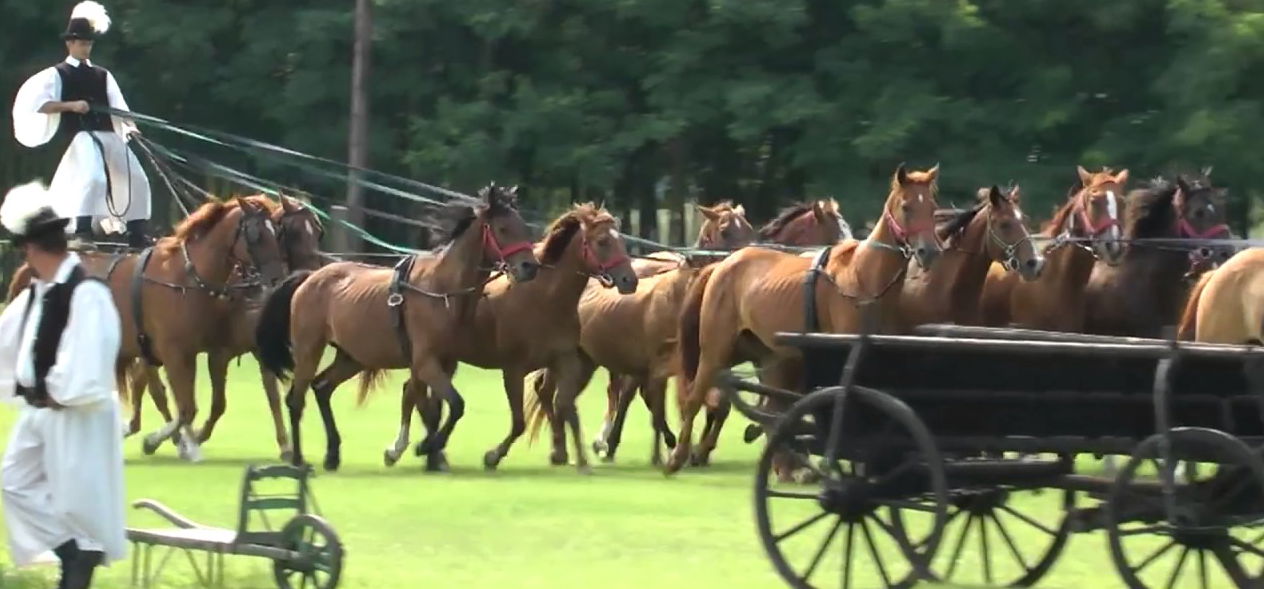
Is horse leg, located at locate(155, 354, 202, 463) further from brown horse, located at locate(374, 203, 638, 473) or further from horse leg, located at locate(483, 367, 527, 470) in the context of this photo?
horse leg, located at locate(483, 367, 527, 470)

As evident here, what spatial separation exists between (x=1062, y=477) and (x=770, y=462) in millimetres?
1230

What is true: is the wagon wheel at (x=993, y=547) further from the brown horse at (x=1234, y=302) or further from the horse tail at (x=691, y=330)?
the horse tail at (x=691, y=330)

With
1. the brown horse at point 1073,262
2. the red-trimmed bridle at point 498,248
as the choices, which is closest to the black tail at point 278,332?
the red-trimmed bridle at point 498,248

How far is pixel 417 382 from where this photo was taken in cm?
1762

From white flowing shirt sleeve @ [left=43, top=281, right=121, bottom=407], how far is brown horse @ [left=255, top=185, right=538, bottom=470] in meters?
7.39

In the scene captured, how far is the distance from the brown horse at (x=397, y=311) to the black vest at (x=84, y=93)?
193 centimetres

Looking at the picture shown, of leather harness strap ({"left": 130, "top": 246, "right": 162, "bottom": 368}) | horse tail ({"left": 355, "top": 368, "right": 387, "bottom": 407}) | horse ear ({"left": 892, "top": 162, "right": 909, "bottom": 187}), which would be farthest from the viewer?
horse tail ({"left": 355, "top": 368, "right": 387, "bottom": 407})

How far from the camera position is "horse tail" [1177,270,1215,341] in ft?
48.2


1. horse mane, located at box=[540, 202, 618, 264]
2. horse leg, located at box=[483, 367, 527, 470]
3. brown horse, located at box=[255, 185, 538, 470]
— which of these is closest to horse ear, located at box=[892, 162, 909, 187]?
horse mane, located at box=[540, 202, 618, 264]

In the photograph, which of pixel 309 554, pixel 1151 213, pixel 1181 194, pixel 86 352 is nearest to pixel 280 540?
pixel 309 554

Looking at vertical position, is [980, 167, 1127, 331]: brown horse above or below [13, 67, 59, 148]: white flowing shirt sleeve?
below

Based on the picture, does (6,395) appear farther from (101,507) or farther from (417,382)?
(417,382)

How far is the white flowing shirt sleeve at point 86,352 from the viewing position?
9.27 metres

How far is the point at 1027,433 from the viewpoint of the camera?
9539 mm
